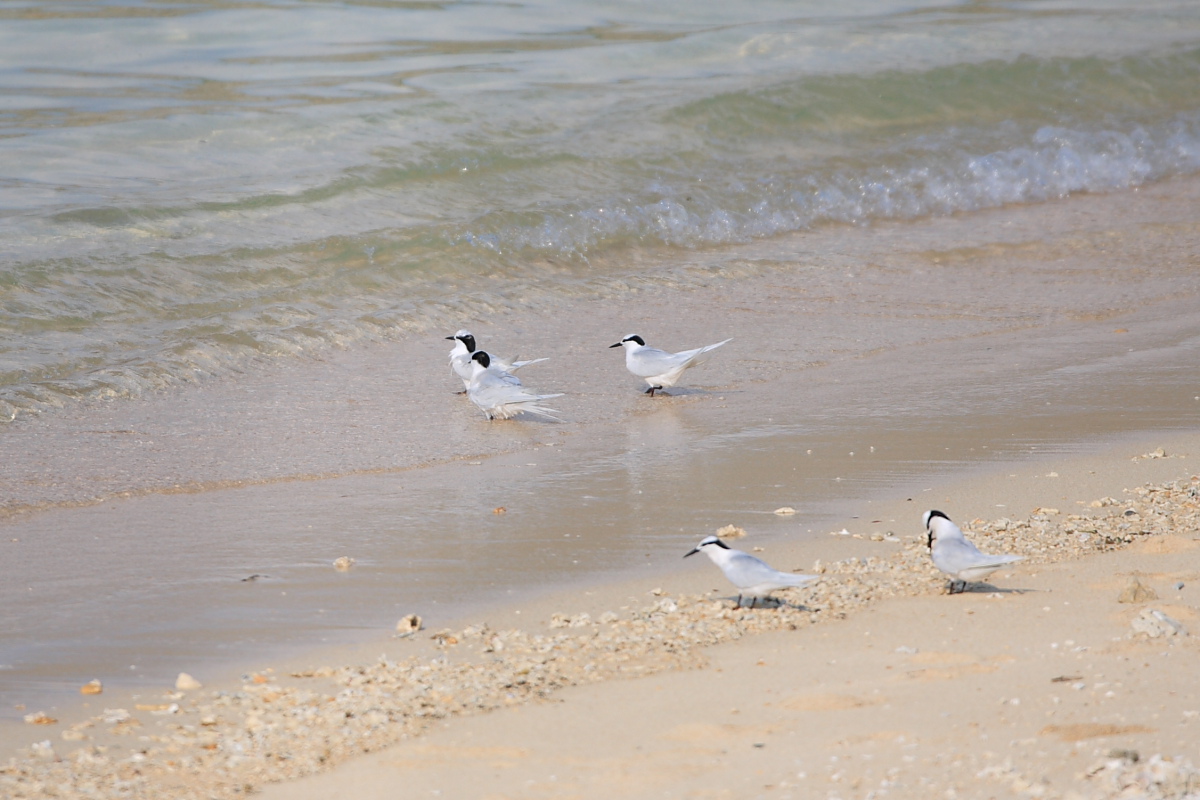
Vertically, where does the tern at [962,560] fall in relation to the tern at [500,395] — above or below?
below

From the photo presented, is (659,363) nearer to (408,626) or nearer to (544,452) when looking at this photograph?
(544,452)

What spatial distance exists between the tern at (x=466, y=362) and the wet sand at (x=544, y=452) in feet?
0.47

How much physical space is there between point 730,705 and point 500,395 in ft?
11.2

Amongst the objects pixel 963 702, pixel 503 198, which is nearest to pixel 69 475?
pixel 963 702

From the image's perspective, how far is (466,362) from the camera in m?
Result: 7.14

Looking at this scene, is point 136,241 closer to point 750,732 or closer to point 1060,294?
point 1060,294

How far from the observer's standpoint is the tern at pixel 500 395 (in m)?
6.52

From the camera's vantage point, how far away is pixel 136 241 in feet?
32.4

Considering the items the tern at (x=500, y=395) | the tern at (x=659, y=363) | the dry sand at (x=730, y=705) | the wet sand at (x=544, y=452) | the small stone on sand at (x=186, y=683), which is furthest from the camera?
the tern at (x=659, y=363)

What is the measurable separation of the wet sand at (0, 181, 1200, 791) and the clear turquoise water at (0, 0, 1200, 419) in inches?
36.0

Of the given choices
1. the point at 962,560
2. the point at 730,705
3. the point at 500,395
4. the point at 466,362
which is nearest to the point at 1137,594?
the point at 962,560

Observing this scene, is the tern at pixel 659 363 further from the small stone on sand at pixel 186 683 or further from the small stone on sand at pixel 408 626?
the small stone on sand at pixel 186 683

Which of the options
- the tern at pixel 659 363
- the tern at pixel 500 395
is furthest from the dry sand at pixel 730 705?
the tern at pixel 659 363

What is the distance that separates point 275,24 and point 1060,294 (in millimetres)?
12706
